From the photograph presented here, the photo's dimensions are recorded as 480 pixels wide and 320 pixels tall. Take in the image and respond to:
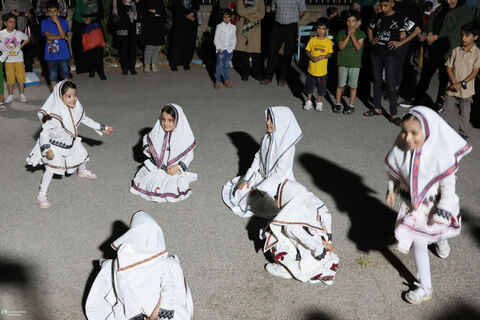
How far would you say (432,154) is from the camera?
4.33m

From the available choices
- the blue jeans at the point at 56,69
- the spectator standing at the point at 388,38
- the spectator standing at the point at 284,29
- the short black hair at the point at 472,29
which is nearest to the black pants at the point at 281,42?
the spectator standing at the point at 284,29

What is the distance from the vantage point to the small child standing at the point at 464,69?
762 cm

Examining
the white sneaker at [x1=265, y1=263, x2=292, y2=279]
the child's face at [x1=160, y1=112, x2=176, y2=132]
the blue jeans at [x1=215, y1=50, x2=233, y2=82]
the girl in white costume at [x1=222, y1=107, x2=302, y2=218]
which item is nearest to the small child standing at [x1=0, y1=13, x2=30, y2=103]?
the blue jeans at [x1=215, y1=50, x2=233, y2=82]

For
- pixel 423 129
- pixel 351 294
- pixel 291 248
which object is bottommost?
pixel 351 294

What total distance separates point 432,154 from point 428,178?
21 cm

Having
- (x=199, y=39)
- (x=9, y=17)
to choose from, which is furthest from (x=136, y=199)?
(x=199, y=39)

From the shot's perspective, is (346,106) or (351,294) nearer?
(351,294)

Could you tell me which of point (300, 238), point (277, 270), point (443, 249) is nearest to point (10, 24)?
point (277, 270)

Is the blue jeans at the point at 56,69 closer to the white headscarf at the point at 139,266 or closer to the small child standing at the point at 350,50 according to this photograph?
the small child standing at the point at 350,50

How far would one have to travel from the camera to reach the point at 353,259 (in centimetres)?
521

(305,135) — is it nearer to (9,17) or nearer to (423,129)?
(423,129)

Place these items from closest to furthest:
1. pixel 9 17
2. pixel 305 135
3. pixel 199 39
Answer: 1. pixel 305 135
2. pixel 9 17
3. pixel 199 39

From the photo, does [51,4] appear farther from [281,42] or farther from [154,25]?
[281,42]

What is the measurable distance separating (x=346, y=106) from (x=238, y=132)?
7.93 ft
